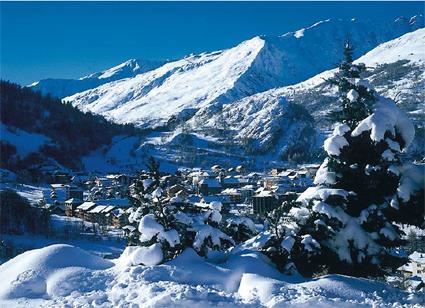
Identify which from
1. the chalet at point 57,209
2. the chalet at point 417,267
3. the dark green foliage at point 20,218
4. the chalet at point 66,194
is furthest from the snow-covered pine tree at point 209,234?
the chalet at point 66,194

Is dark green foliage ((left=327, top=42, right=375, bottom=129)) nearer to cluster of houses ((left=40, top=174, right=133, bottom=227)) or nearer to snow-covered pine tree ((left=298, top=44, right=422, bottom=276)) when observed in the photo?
snow-covered pine tree ((left=298, top=44, right=422, bottom=276))

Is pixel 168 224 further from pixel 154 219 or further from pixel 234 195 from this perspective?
pixel 234 195

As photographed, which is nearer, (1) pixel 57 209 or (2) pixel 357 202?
(2) pixel 357 202

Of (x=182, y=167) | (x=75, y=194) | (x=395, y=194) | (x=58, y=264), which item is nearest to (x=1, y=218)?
(x=75, y=194)

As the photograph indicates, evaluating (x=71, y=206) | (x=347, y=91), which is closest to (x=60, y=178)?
(x=71, y=206)

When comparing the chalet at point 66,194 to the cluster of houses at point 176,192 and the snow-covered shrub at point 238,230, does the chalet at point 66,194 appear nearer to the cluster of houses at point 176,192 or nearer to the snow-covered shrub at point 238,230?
the cluster of houses at point 176,192

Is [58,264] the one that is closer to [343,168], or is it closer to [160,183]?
[160,183]
